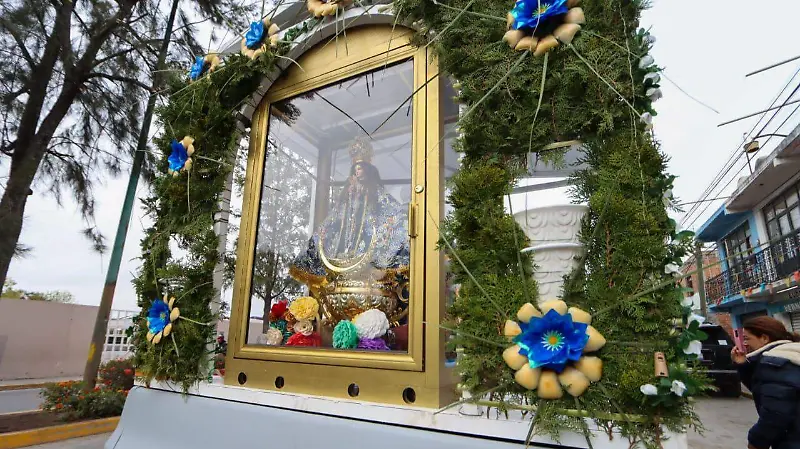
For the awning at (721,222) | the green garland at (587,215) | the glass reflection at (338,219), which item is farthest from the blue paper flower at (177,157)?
the awning at (721,222)

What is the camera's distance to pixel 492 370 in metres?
1.27

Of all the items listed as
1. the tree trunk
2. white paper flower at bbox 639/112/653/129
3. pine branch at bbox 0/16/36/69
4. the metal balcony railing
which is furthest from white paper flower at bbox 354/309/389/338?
the metal balcony railing

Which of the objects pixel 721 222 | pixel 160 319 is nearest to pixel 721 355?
pixel 721 222

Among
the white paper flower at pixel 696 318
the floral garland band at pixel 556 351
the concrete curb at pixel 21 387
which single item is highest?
the white paper flower at pixel 696 318

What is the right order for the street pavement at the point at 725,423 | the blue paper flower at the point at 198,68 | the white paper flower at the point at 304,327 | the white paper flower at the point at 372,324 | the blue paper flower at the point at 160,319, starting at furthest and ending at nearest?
the street pavement at the point at 725,423 < the blue paper flower at the point at 198,68 < the blue paper flower at the point at 160,319 < the white paper flower at the point at 304,327 < the white paper flower at the point at 372,324

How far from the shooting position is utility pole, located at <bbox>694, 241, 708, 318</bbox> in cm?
106

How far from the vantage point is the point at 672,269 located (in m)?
1.16

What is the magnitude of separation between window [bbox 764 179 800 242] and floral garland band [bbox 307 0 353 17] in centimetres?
1258

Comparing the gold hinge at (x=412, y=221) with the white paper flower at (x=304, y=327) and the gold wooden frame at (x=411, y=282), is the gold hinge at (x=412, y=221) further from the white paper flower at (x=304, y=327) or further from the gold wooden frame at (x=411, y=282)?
the white paper flower at (x=304, y=327)

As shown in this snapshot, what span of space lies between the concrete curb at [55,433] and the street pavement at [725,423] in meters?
6.02

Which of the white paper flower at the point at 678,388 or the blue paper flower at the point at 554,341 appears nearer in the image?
the white paper flower at the point at 678,388

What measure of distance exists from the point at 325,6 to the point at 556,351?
1.92 meters

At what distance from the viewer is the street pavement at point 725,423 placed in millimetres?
4977

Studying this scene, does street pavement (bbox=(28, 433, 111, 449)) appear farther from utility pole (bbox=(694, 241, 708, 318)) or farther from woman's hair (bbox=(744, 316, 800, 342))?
woman's hair (bbox=(744, 316, 800, 342))
